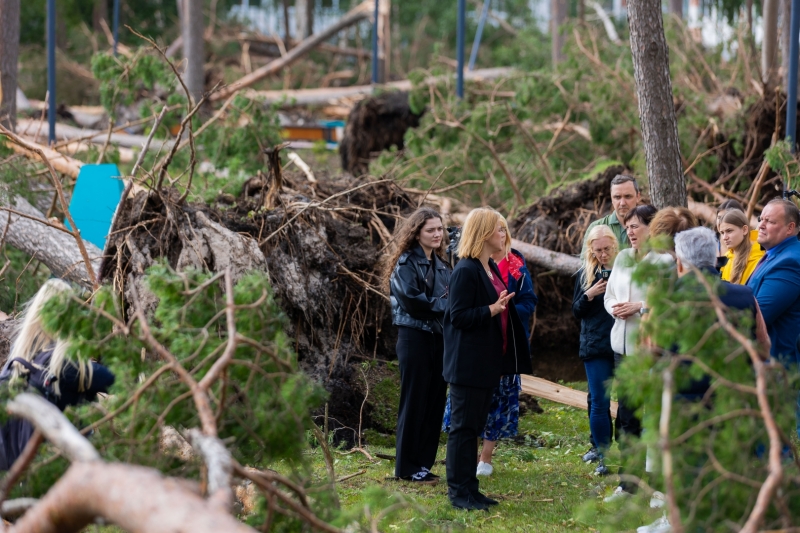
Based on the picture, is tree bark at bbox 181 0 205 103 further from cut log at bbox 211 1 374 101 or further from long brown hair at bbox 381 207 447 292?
long brown hair at bbox 381 207 447 292

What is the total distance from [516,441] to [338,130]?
13731 mm

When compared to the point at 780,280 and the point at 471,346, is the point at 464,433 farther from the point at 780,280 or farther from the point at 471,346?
the point at 780,280

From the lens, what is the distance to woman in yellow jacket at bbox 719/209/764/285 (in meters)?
5.32

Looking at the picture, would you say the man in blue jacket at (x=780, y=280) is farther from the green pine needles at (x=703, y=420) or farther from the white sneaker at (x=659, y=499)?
the green pine needles at (x=703, y=420)

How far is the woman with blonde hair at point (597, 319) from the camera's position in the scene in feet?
17.7

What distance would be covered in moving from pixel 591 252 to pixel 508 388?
1090 millimetres

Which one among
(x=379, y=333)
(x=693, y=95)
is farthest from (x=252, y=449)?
(x=693, y=95)

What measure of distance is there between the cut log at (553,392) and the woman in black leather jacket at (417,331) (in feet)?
6.09

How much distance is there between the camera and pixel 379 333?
742 cm

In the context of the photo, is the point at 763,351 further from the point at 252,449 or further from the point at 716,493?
the point at 252,449

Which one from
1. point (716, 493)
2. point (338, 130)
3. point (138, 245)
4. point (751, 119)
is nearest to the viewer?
point (716, 493)

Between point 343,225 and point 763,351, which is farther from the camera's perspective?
point 343,225

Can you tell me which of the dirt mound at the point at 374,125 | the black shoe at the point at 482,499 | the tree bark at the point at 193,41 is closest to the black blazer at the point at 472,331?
the black shoe at the point at 482,499

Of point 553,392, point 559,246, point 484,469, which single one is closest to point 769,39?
point 559,246
